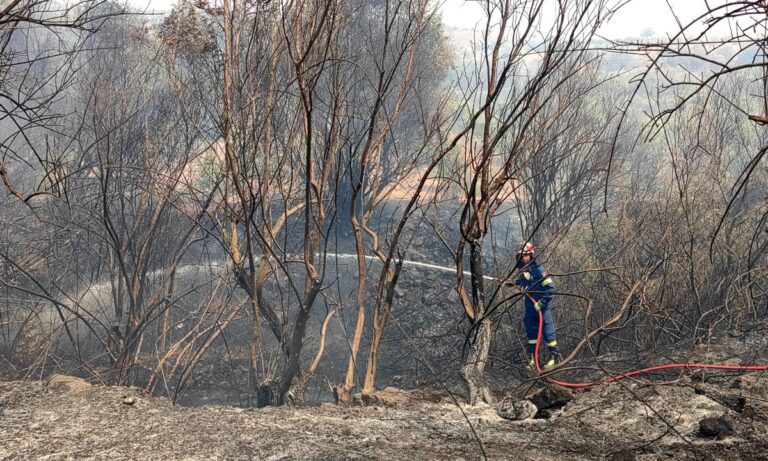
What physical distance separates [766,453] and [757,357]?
314cm

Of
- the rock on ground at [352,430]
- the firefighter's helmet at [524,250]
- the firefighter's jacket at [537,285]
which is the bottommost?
the rock on ground at [352,430]

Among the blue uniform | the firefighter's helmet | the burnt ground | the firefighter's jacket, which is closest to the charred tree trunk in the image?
the firefighter's helmet

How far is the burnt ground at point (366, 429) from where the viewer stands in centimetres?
310

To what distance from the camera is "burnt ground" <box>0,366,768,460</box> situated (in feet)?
10.2

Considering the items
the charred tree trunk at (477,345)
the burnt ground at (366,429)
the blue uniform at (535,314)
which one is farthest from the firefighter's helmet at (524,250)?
the burnt ground at (366,429)

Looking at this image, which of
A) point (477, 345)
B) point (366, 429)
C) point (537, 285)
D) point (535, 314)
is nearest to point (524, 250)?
point (537, 285)

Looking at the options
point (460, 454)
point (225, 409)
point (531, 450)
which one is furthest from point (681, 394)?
point (225, 409)

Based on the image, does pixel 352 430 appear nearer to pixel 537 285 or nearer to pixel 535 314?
pixel 537 285

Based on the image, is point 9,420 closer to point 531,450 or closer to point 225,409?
point 225,409

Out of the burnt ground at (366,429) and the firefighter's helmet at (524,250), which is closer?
the burnt ground at (366,429)

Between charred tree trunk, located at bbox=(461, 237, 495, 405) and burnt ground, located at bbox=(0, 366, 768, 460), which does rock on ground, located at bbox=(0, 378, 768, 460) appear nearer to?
burnt ground, located at bbox=(0, 366, 768, 460)

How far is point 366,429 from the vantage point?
3523mm

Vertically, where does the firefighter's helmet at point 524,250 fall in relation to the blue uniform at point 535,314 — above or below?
above

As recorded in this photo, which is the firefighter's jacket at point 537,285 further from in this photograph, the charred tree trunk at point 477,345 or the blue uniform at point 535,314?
the charred tree trunk at point 477,345
